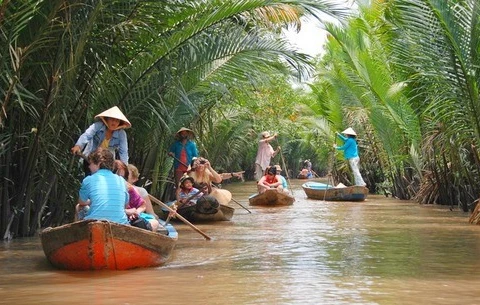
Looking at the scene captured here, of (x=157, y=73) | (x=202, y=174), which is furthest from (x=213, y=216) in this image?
(x=157, y=73)

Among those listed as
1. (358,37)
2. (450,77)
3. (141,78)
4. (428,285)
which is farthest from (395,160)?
(428,285)

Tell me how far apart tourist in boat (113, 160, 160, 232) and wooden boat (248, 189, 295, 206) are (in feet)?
33.0

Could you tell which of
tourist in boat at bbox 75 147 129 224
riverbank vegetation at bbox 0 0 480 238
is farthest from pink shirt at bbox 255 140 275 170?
tourist in boat at bbox 75 147 129 224

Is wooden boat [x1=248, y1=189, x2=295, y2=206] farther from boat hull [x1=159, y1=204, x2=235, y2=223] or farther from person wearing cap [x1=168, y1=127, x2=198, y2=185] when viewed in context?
boat hull [x1=159, y1=204, x2=235, y2=223]

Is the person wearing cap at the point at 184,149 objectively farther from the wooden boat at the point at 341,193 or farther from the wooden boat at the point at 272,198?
the wooden boat at the point at 341,193

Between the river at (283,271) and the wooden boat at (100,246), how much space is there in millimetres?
117

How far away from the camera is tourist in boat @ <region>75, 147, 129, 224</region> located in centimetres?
821

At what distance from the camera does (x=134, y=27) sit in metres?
10.8

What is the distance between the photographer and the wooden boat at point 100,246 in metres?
7.95

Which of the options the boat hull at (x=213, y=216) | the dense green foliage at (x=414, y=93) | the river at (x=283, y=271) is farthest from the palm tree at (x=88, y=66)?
the dense green foliage at (x=414, y=93)

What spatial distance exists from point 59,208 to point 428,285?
5.66 metres

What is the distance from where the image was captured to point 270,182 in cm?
2020

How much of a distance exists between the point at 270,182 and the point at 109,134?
9.98 meters

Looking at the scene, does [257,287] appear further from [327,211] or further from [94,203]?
[327,211]
